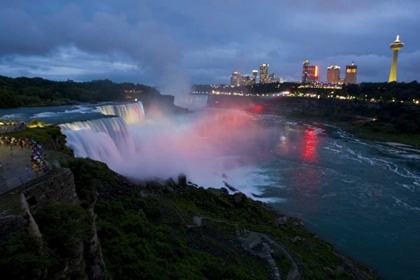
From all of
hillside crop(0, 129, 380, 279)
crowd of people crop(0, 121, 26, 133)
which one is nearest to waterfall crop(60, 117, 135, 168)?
crowd of people crop(0, 121, 26, 133)

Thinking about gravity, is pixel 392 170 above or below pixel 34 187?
→ below

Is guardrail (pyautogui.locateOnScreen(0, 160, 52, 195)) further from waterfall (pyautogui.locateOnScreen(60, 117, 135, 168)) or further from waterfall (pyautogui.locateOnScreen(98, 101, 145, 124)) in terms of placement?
waterfall (pyautogui.locateOnScreen(98, 101, 145, 124))

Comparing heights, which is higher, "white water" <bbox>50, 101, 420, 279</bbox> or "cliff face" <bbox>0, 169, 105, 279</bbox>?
"cliff face" <bbox>0, 169, 105, 279</bbox>

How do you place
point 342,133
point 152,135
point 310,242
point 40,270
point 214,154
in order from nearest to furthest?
point 40,270 < point 310,242 < point 214,154 < point 152,135 < point 342,133

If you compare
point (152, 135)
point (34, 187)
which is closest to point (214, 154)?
point (152, 135)

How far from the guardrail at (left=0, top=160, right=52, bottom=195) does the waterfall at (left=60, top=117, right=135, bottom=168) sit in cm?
1329

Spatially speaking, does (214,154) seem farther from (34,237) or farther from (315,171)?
(34,237)

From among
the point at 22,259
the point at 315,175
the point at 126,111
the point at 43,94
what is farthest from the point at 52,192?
the point at 43,94

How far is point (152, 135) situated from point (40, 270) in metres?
40.6

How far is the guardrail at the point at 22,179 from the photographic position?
7.25m

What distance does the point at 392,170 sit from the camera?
Answer: 34969 mm

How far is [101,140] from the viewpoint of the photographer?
25469mm

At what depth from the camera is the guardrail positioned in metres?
7.25

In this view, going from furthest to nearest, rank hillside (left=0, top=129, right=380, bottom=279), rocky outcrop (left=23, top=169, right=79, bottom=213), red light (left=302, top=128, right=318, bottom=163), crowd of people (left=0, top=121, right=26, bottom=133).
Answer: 1. red light (left=302, top=128, right=318, bottom=163)
2. crowd of people (left=0, top=121, right=26, bottom=133)
3. rocky outcrop (left=23, top=169, right=79, bottom=213)
4. hillside (left=0, top=129, right=380, bottom=279)
